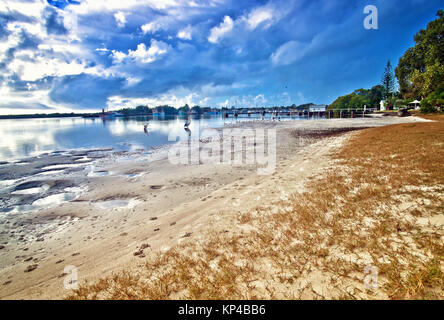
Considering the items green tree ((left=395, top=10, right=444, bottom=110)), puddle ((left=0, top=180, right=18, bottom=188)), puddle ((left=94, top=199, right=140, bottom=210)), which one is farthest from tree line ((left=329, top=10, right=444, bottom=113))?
puddle ((left=0, top=180, right=18, bottom=188))

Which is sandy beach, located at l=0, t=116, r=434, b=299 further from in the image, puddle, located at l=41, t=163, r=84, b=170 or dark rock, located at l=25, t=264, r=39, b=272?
puddle, located at l=41, t=163, r=84, b=170

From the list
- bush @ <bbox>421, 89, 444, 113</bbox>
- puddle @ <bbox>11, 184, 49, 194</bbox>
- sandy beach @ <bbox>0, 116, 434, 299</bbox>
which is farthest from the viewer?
bush @ <bbox>421, 89, 444, 113</bbox>

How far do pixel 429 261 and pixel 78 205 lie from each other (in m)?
12.0

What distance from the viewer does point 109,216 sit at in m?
8.10

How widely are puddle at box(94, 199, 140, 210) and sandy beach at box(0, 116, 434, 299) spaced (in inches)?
1.9

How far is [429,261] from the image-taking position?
288 cm

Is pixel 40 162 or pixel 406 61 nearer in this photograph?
pixel 40 162

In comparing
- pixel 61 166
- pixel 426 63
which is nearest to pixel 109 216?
pixel 61 166

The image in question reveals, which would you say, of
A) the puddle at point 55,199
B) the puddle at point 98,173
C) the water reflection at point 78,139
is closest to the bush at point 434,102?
the water reflection at point 78,139

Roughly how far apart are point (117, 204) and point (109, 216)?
3.76 ft

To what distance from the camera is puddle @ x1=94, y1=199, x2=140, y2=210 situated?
29.2 ft

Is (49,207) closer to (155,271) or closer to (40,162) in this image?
(155,271)

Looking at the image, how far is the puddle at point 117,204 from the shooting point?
8898mm
